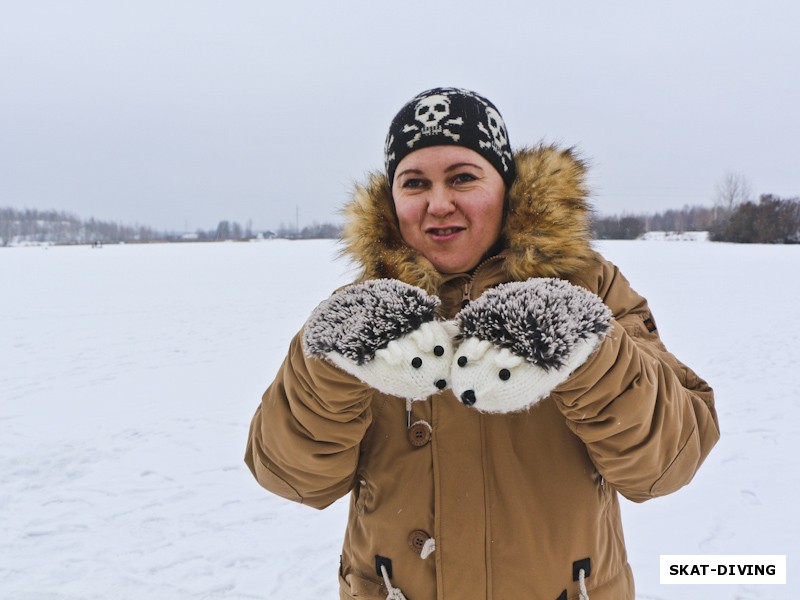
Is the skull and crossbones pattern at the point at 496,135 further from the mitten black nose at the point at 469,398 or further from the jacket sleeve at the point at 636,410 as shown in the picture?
the mitten black nose at the point at 469,398

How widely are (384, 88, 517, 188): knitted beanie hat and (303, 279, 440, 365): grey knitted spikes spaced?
0.65 metres

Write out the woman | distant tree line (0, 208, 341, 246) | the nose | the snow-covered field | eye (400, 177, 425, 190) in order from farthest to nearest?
1. distant tree line (0, 208, 341, 246)
2. the snow-covered field
3. eye (400, 177, 425, 190)
4. the nose
5. the woman

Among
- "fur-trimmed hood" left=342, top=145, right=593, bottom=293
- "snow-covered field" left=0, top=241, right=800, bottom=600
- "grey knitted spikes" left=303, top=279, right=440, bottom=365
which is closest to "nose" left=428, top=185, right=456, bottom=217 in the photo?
"fur-trimmed hood" left=342, top=145, right=593, bottom=293

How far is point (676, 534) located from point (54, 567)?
4.02m

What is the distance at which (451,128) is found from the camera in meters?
1.63

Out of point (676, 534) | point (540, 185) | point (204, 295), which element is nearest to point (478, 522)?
point (540, 185)

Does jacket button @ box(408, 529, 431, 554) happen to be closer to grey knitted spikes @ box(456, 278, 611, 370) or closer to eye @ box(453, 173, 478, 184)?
grey knitted spikes @ box(456, 278, 611, 370)

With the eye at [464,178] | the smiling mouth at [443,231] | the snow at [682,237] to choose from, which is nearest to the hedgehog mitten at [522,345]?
the smiling mouth at [443,231]

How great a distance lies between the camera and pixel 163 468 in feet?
15.1

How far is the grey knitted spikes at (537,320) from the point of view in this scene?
1033 millimetres

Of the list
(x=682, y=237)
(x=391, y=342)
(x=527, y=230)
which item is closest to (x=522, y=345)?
(x=391, y=342)

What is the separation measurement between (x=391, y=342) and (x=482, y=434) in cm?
48

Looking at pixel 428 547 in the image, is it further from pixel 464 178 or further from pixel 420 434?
pixel 464 178

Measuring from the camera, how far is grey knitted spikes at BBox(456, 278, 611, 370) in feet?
3.39
